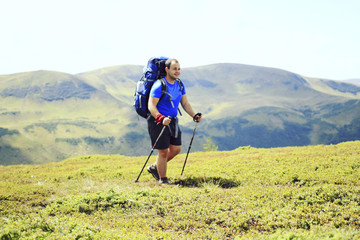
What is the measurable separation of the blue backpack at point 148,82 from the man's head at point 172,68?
280 mm

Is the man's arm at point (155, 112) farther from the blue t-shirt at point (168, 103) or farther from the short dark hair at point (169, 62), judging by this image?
the short dark hair at point (169, 62)

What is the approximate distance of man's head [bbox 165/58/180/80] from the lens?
33.9 ft

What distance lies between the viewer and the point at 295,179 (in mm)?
9844

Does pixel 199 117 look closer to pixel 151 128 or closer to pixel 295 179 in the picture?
pixel 151 128

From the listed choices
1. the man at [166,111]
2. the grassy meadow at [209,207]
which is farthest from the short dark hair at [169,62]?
the grassy meadow at [209,207]

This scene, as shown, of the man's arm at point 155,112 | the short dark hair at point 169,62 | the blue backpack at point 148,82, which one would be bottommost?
the man's arm at point 155,112

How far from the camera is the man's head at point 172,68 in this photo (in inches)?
406

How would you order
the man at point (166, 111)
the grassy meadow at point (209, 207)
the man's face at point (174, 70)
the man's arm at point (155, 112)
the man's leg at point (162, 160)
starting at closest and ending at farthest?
the grassy meadow at point (209, 207)
the man's arm at point (155, 112)
the man at point (166, 111)
the man's face at point (174, 70)
the man's leg at point (162, 160)

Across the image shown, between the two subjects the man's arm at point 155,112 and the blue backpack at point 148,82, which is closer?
the man's arm at point 155,112

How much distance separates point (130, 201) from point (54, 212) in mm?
2134

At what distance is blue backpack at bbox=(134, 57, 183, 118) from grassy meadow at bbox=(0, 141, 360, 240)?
2.91 meters

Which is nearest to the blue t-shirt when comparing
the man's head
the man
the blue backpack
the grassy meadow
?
the man

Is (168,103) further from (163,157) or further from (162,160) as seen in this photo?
(162,160)

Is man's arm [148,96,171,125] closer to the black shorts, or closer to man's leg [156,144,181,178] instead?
the black shorts
